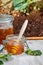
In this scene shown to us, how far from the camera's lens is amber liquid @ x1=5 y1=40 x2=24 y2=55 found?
757mm

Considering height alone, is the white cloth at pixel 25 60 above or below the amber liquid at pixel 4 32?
below

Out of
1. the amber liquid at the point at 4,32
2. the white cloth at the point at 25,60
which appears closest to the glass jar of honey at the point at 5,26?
the amber liquid at the point at 4,32

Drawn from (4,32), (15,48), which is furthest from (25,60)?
(4,32)

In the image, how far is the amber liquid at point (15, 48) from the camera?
0.76 metres

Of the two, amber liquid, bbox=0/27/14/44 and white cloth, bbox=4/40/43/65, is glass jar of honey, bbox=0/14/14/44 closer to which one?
amber liquid, bbox=0/27/14/44

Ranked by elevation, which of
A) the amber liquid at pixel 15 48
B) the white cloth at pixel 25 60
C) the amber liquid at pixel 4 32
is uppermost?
the amber liquid at pixel 4 32

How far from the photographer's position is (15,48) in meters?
0.76

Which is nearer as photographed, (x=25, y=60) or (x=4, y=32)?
(x=25, y=60)

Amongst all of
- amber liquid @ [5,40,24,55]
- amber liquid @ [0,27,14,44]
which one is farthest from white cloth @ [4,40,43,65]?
amber liquid @ [0,27,14,44]

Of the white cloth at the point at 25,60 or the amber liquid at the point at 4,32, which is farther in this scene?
the amber liquid at the point at 4,32

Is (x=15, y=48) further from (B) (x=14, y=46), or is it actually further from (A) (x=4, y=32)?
(A) (x=4, y=32)

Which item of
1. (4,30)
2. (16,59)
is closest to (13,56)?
(16,59)

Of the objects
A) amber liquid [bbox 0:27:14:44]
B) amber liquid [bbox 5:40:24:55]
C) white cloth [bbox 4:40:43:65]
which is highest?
amber liquid [bbox 0:27:14:44]

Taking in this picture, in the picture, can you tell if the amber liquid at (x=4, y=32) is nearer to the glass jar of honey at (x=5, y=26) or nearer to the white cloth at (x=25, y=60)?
the glass jar of honey at (x=5, y=26)
